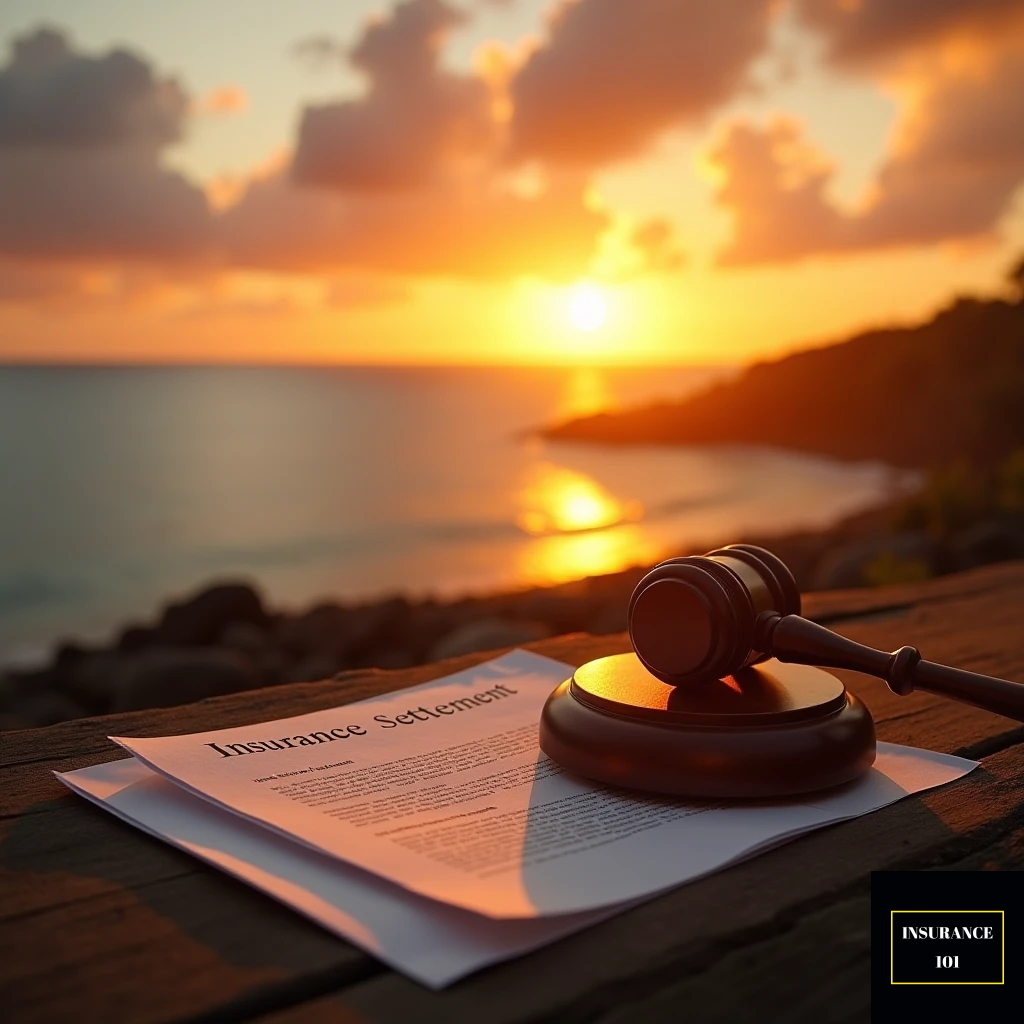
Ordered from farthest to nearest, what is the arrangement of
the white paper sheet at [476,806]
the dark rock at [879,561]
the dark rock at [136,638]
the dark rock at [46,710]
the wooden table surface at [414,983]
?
the dark rock at [136,638] → the dark rock at [46,710] → the dark rock at [879,561] → the white paper sheet at [476,806] → the wooden table surface at [414,983]

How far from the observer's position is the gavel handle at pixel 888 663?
2.62 feet

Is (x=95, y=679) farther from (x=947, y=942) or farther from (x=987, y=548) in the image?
(x=947, y=942)

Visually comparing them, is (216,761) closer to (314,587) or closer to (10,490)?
(314,587)

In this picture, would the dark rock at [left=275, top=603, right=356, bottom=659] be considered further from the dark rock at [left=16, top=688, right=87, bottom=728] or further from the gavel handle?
the gavel handle

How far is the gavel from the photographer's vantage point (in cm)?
83

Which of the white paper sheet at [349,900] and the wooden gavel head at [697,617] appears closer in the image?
the white paper sheet at [349,900]

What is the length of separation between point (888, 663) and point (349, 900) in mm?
469

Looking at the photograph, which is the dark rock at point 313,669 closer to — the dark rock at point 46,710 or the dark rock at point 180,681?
the dark rock at point 180,681

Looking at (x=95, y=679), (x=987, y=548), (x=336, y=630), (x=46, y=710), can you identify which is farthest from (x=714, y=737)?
(x=95, y=679)

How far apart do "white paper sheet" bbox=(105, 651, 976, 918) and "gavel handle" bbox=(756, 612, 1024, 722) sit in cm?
9

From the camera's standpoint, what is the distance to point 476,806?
79cm

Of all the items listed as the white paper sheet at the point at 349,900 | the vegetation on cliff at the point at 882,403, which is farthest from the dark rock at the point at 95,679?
the vegetation on cliff at the point at 882,403

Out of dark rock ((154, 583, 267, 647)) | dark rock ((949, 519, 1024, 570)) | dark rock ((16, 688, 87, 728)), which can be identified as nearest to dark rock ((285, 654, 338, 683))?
dark rock ((16, 688, 87, 728))

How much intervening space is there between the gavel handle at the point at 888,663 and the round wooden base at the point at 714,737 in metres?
0.03
